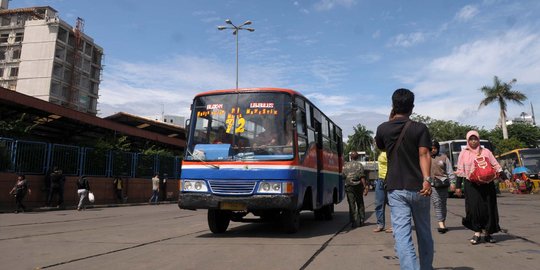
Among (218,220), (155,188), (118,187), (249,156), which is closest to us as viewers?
(249,156)

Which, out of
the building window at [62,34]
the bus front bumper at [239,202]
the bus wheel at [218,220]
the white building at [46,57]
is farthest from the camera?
the building window at [62,34]

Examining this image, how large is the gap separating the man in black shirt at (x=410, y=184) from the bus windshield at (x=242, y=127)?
3768 millimetres

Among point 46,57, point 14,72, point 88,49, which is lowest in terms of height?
point 14,72

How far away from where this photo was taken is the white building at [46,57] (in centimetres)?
6856

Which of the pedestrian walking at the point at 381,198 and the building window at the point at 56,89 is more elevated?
the building window at the point at 56,89

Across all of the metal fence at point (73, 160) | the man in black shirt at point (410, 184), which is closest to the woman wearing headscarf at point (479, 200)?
the man in black shirt at point (410, 184)

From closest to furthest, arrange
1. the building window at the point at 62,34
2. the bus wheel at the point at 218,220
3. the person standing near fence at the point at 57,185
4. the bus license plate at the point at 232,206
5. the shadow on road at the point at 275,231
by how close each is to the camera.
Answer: the bus license plate at the point at 232,206 → the shadow on road at the point at 275,231 → the bus wheel at the point at 218,220 → the person standing near fence at the point at 57,185 → the building window at the point at 62,34

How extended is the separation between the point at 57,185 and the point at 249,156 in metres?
13.1

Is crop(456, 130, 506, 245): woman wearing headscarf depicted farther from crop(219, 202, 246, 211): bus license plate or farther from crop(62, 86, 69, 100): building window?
crop(62, 86, 69, 100): building window

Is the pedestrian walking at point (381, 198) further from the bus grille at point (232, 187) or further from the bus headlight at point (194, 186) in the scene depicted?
the bus headlight at point (194, 186)

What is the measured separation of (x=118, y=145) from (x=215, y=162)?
19919mm

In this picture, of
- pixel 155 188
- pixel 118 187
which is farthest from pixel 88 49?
pixel 118 187

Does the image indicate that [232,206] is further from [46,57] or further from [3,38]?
[3,38]

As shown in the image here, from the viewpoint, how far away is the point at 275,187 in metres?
7.55
